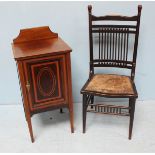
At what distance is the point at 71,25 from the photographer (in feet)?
6.82

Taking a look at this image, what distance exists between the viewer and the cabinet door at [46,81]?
64.0 inches

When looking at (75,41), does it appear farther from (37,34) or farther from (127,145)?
(127,145)

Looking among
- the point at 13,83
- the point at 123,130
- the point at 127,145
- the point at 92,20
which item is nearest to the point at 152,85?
the point at 123,130

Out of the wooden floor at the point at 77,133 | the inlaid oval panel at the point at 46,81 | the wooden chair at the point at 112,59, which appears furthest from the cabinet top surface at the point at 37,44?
the wooden floor at the point at 77,133

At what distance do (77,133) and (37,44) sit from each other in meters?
0.81

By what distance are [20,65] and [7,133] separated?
74cm

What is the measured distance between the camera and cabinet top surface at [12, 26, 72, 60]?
5.25 ft

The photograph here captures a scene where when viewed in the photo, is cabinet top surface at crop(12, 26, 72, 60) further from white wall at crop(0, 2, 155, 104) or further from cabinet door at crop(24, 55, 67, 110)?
white wall at crop(0, 2, 155, 104)

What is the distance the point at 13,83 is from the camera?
2305mm

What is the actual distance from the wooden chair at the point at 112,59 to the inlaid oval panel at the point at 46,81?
25 cm

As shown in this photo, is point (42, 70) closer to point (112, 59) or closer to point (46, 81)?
point (46, 81)

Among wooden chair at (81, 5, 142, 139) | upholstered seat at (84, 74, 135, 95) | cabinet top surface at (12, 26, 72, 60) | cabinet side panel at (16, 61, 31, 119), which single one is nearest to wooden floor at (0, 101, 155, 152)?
wooden chair at (81, 5, 142, 139)

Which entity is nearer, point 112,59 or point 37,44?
point 37,44

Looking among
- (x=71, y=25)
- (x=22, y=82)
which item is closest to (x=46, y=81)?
(x=22, y=82)
